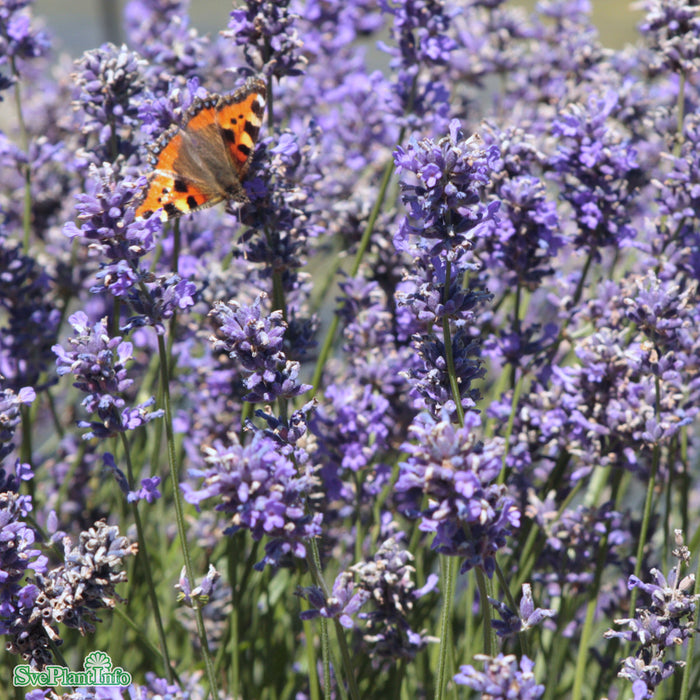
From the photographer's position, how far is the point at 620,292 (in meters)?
2.04

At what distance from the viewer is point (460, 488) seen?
1080 millimetres

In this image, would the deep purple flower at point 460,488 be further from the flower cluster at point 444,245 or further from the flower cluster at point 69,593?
the flower cluster at point 69,593

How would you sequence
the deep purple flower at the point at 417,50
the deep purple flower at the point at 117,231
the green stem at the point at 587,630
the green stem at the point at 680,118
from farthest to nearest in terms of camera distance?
the deep purple flower at the point at 417,50 → the green stem at the point at 680,118 → the green stem at the point at 587,630 → the deep purple flower at the point at 117,231

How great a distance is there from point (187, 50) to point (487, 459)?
5.36 ft

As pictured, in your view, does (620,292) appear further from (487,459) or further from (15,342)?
(15,342)

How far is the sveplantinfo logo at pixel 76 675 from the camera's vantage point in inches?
58.5

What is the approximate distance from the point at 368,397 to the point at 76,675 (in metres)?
0.91

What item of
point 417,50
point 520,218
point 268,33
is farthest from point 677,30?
point 268,33

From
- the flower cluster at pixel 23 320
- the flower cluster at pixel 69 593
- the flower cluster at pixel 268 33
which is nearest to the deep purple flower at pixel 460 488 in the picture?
the flower cluster at pixel 69 593

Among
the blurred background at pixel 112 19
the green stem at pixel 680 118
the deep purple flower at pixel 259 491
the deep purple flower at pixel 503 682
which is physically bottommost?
the deep purple flower at pixel 503 682

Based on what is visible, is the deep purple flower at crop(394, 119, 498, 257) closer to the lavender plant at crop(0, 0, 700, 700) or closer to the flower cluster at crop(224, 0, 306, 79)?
the lavender plant at crop(0, 0, 700, 700)

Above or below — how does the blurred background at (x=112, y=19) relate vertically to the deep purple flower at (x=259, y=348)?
above

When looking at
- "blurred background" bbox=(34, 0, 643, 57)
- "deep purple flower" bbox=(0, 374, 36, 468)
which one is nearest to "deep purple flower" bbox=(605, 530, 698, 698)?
"deep purple flower" bbox=(0, 374, 36, 468)

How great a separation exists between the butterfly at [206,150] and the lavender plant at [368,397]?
0.02m
